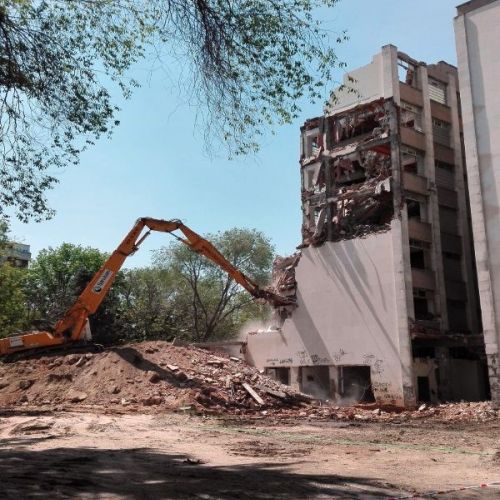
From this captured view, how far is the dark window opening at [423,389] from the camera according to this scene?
25.4 meters

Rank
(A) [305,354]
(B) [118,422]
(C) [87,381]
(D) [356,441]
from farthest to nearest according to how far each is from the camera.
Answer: (A) [305,354] → (C) [87,381] → (B) [118,422] → (D) [356,441]

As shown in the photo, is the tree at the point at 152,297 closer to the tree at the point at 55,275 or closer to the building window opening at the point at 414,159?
the tree at the point at 55,275

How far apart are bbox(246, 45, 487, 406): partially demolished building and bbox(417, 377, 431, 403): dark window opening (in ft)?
0.16

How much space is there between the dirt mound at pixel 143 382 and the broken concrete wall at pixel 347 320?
12.9 feet

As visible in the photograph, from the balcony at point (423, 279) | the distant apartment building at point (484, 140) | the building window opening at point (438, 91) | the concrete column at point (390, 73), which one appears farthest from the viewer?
the building window opening at point (438, 91)

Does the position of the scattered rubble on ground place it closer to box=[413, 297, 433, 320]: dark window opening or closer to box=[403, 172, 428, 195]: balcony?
box=[413, 297, 433, 320]: dark window opening

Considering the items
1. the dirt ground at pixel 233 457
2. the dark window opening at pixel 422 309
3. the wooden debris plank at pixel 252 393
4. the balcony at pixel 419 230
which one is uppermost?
the balcony at pixel 419 230

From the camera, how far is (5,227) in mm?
29125

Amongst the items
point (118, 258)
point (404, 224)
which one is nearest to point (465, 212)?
point (404, 224)

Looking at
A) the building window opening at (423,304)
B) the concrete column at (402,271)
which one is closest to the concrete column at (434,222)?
the building window opening at (423,304)

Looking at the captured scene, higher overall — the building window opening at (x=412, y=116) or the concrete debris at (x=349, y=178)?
the building window opening at (x=412, y=116)

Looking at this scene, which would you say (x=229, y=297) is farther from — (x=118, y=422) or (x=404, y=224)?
(x=118, y=422)

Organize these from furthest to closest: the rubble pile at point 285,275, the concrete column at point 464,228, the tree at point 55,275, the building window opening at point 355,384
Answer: the tree at point 55,275
the rubble pile at point 285,275
the concrete column at point 464,228
the building window opening at point 355,384

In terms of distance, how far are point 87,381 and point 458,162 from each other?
21027 mm
